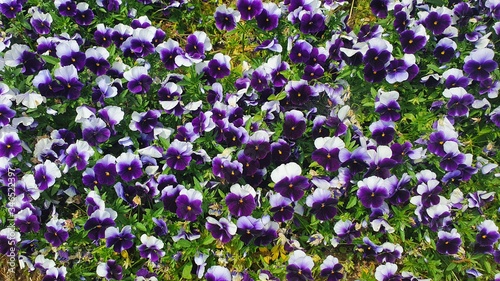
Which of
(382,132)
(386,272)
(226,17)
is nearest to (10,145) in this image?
(226,17)

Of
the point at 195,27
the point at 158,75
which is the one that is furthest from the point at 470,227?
the point at 195,27

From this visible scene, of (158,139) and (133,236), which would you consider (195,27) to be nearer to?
(158,139)

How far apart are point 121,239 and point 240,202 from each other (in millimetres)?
772

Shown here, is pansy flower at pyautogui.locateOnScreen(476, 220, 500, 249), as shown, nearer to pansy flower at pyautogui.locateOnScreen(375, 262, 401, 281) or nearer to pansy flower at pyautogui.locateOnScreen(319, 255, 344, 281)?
pansy flower at pyautogui.locateOnScreen(375, 262, 401, 281)

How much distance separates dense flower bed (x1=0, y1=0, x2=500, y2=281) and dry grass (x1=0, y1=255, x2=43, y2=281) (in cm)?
9

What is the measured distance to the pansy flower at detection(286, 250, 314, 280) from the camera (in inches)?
122

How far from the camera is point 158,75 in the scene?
3746 mm

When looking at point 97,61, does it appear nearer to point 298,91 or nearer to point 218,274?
point 298,91

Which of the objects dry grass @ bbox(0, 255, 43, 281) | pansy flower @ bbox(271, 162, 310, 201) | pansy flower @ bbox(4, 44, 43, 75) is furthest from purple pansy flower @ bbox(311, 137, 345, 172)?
dry grass @ bbox(0, 255, 43, 281)

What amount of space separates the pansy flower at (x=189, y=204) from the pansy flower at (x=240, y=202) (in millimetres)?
181

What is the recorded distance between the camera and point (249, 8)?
3559mm

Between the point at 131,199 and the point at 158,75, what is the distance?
1019 mm

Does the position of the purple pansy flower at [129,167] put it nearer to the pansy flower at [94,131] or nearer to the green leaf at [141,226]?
the pansy flower at [94,131]

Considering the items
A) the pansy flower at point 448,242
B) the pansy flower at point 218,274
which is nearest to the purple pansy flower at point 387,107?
the pansy flower at point 448,242
